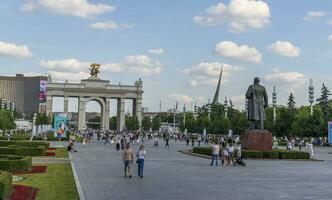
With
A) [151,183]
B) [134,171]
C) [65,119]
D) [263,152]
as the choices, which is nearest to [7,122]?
[65,119]

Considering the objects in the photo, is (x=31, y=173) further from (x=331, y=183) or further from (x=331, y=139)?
(x=331, y=139)

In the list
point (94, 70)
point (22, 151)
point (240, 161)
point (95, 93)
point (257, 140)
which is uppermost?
point (94, 70)

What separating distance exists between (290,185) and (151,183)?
5.47 m

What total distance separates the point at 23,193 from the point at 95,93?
5706 inches

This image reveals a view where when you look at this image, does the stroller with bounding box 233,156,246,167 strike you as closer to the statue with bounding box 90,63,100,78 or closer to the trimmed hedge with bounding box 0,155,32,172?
the trimmed hedge with bounding box 0,155,32,172

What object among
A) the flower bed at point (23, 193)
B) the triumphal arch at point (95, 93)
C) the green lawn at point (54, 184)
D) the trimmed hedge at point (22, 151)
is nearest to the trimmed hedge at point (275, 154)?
the trimmed hedge at point (22, 151)

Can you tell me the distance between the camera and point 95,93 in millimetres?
159625

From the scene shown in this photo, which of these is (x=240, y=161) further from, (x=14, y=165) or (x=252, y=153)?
(x=14, y=165)

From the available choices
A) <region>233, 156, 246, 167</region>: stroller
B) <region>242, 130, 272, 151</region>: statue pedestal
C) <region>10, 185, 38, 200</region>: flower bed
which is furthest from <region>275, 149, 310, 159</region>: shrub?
<region>10, 185, 38, 200</region>: flower bed

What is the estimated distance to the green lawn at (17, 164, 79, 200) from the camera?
16.4 meters

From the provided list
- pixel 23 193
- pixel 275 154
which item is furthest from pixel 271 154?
pixel 23 193

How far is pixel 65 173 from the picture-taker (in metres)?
24.6

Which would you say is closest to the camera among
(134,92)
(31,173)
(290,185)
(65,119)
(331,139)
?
(290,185)

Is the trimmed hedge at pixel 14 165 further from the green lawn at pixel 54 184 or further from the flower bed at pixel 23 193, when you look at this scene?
the flower bed at pixel 23 193
